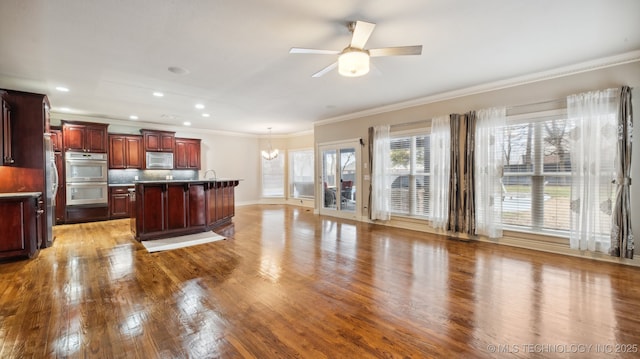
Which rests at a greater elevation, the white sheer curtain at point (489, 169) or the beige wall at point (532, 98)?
the beige wall at point (532, 98)

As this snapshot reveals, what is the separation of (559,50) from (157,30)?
4.75 m

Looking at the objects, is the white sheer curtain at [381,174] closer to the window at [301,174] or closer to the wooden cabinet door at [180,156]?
the window at [301,174]

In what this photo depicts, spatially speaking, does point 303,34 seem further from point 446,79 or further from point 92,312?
point 92,312

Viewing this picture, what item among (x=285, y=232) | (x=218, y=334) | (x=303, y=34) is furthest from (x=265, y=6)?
(x=285, y=232)

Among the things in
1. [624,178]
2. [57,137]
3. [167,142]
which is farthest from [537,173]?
[57,137]

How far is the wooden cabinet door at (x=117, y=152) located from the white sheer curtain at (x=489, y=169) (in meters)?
8.40

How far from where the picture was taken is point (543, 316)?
7.56 feet

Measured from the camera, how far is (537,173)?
169 inches

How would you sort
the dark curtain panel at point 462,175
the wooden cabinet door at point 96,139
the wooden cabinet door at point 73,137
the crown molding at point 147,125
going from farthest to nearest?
the crown molding at point 147,125 < the wooden cabinet door at point 96,139 < the wooden cabinet door at point 73,137 < the dark curtain panel at point 462,175

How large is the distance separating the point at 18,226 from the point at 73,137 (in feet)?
11.5

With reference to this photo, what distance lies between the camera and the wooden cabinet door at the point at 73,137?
634cm

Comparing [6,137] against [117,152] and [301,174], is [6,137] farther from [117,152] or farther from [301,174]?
[301,174]

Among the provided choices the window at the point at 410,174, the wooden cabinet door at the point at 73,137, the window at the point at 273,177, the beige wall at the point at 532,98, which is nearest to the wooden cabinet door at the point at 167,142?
the wooden cabinet door at the point at 73,137

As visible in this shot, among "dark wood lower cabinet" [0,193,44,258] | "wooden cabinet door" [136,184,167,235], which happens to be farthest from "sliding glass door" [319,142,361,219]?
"dark wood lower cabinet" [0,193,44,258]
